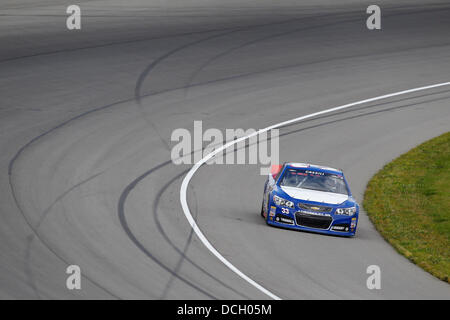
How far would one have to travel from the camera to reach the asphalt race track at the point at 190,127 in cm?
1366

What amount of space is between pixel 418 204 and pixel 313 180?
3.97 meters

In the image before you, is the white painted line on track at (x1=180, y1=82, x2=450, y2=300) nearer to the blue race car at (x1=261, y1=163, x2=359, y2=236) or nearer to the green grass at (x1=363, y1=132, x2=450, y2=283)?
the blue race car at (x1=261, y1=163, x2=359, y2=236)

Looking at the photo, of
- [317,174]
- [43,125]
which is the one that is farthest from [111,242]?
[43,125]

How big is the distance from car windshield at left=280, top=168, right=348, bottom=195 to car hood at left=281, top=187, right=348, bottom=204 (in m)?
0.27

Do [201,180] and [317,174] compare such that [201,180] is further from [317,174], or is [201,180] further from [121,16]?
[121,16]

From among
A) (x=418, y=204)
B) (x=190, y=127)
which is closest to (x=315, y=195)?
(x=418, y=204)

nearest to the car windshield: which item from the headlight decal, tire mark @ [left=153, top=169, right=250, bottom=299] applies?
the headlight decal

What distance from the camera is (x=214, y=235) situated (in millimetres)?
15953

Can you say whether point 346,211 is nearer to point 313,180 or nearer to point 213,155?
point 313,180

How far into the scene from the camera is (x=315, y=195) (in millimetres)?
17125

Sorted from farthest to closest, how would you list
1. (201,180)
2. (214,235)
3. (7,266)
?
(201,180) → (214,235) → (7,266)
